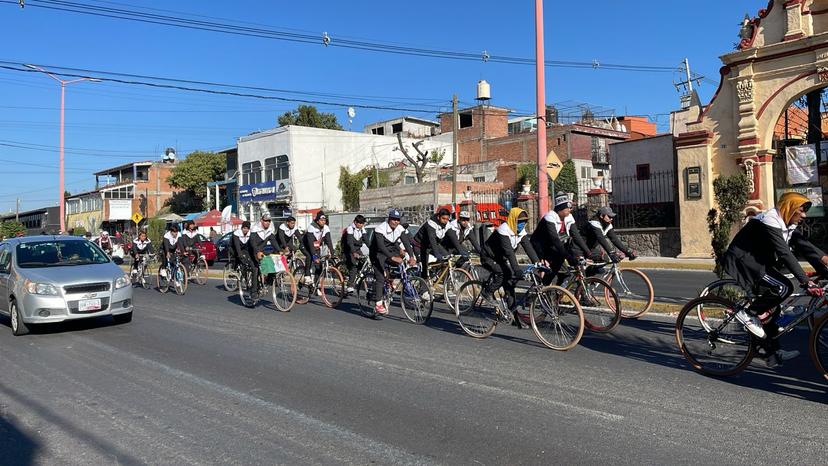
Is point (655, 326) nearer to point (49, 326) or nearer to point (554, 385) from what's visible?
point (554, 385)

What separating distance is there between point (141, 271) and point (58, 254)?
336 inches

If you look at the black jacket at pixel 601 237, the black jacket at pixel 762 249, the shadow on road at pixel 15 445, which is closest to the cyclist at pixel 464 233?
the black jacket at pixel 601 237

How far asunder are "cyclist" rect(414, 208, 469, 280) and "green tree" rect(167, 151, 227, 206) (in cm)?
5375

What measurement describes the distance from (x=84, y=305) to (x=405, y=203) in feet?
96.5

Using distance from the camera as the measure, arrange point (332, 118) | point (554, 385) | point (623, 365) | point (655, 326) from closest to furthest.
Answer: point (554, 385) < point (623, 365) < point (655, 326) < point (332, 118)

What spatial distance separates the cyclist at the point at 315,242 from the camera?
13383 mm

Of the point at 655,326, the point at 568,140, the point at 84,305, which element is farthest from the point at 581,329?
the point at 568,140

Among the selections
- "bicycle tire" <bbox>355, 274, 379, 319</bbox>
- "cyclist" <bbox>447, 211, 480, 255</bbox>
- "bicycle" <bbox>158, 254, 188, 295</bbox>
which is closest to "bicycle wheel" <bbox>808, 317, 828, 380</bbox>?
"cyclist" <bbox>447, 211, 480, 255</bbox>

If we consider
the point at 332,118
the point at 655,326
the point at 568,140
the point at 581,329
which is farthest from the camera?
the point at 332,118

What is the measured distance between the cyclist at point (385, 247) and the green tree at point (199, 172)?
177ft

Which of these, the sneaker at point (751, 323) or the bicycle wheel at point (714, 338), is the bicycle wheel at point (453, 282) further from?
the sneaker at point (751, 323)

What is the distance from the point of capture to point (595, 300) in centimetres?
873

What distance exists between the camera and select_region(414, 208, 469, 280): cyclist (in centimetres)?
1068

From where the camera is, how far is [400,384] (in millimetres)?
6598
